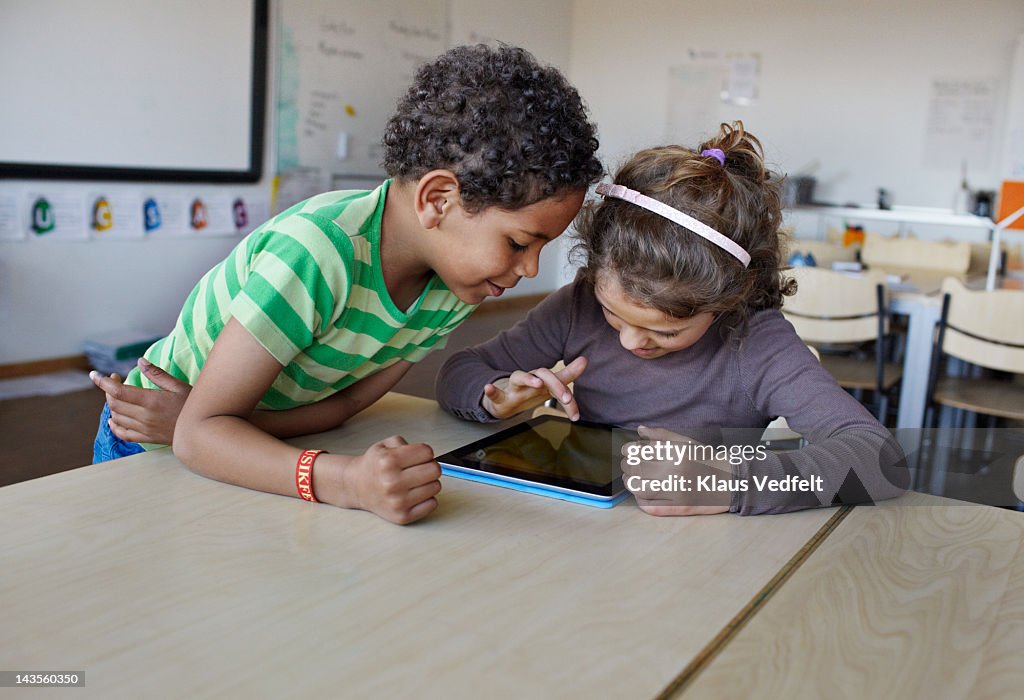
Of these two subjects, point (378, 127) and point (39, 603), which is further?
point (378, 127)

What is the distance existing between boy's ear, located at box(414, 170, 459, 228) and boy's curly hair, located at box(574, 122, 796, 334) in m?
0.25

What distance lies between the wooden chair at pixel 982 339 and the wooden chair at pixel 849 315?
18 cm

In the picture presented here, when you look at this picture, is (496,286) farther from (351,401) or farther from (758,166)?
(758,166)

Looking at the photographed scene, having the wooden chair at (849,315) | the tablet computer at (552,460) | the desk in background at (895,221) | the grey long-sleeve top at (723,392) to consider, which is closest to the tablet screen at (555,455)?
the tablet computer at (552,460)

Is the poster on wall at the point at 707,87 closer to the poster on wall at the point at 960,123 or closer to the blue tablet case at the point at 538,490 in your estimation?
the poster on wall at the point at 960,123

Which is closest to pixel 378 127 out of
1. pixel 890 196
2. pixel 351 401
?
pixel 890 196

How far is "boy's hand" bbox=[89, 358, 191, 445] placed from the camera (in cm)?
117

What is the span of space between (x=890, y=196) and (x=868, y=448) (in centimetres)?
548

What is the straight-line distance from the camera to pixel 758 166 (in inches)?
51.1

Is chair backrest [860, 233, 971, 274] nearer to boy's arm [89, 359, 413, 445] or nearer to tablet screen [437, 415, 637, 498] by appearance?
tablet screen [437, 415, 637, 498]

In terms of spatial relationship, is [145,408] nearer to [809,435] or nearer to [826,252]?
[809,435]

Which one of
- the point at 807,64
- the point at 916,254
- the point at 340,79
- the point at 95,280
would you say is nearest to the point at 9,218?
Result: the point at 95,280

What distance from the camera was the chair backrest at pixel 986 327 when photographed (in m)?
2.82

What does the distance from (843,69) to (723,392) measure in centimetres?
545
